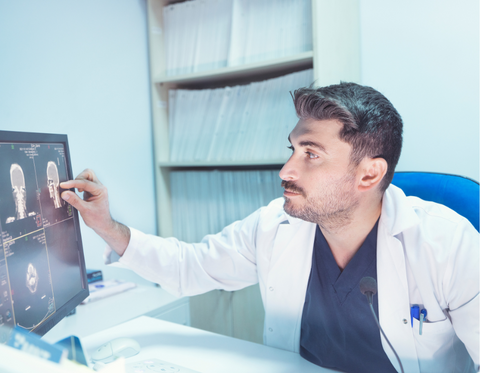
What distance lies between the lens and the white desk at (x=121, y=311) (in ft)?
4.33

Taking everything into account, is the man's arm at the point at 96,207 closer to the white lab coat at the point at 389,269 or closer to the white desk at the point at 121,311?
the white lab coat at the point at 389,269

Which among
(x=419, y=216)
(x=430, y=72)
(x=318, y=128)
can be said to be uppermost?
(x=430, y=72)

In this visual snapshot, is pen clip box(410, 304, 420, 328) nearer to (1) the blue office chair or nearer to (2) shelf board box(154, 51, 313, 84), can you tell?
(1) the blue office chair

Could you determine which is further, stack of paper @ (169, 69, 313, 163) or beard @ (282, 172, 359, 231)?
stack of paper @ (169, 69, 313, 163)

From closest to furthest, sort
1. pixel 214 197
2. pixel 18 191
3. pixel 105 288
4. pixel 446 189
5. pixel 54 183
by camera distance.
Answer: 1. pixel 18 191
2. pixel 54 183
3. pixel 446 189
4. pixel 105 288
5. pixel 214 197

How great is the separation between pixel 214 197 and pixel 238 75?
60 cm

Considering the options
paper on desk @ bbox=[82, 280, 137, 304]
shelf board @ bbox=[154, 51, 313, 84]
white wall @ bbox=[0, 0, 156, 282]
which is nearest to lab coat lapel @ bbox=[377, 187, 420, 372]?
shelf board @ bbox=[154, 51, 313, 84]

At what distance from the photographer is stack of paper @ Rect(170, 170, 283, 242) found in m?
1.91

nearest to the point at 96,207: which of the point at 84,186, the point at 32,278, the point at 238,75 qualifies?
the point at 84,186

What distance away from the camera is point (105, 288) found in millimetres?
1667

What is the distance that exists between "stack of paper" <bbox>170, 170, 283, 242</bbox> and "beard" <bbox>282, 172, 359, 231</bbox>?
66cm

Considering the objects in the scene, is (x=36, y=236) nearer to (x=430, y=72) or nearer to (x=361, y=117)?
(x=361, y=117)

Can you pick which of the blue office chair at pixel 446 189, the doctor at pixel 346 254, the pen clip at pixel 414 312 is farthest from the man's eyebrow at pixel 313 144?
the pen clip at pixel 414 312

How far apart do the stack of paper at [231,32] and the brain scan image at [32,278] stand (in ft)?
4.36
